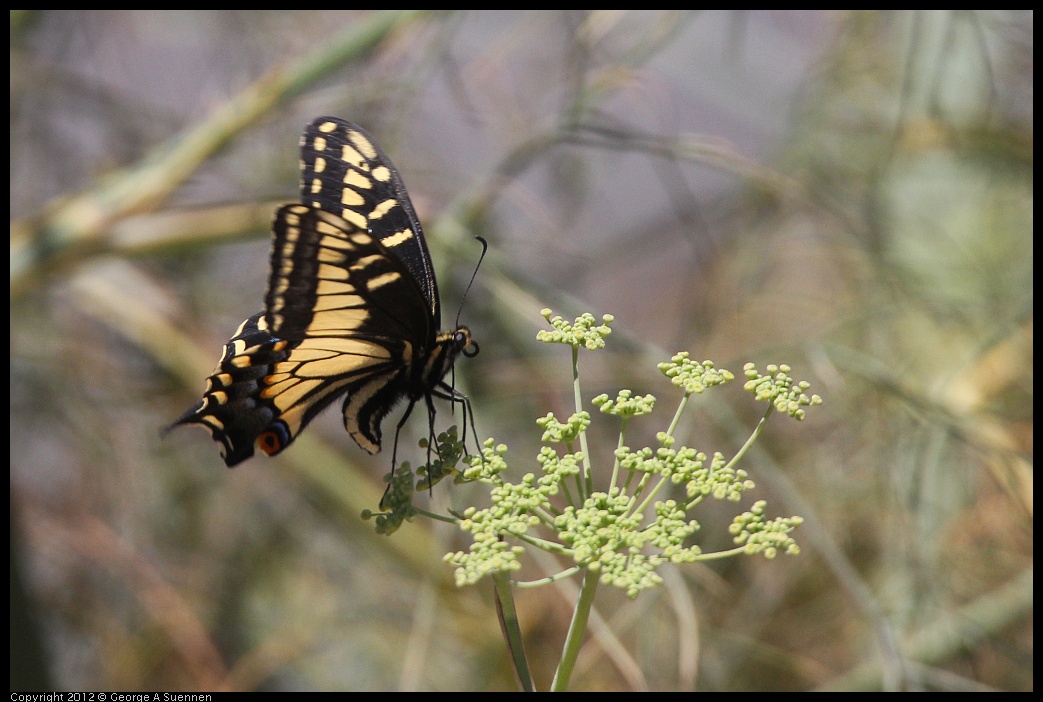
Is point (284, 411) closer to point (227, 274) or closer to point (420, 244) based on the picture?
point (420, 244)

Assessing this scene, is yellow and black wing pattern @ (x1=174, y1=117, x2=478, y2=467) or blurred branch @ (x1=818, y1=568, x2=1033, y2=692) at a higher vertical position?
yellow and black wing pattern @ (x1=174, y1=117, x2=478, y2=467)

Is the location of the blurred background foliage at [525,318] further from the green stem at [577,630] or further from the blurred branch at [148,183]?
the green stem at [577,630]

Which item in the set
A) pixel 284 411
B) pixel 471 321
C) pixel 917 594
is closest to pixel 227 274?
pixel 471 321

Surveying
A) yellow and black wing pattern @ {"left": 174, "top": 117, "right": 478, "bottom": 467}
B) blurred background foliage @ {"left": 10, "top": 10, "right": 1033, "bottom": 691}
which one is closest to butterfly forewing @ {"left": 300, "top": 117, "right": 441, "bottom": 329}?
yellow and black wing pattern @ {"left": 174, "top": 117, "right": 478, "bottom": 467}

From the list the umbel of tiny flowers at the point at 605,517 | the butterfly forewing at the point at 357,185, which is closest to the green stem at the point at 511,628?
→ the umbel of tiny flowers at the point at 605,517

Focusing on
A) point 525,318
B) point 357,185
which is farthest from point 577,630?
point 525,318

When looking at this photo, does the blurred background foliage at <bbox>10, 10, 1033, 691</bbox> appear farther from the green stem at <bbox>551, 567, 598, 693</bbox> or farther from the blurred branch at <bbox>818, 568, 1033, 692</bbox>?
the green stem at <bbox>551, 567, 598, 693</bbox>
